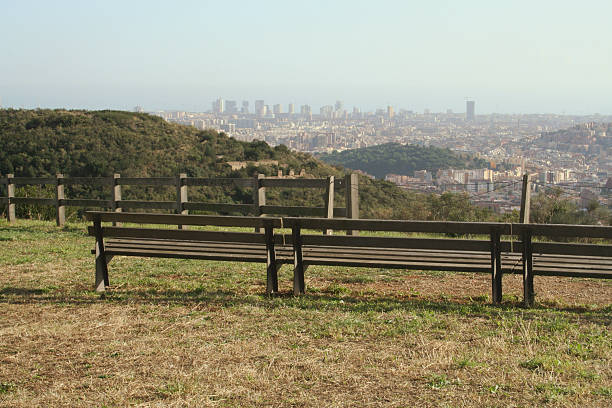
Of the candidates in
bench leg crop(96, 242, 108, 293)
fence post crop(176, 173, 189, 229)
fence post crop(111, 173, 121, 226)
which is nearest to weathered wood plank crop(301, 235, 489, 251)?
bench leg crop(96, 242, 108, 293)

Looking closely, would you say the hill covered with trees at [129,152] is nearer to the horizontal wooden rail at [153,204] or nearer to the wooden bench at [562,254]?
the horizontal wooden rail at [153,204]

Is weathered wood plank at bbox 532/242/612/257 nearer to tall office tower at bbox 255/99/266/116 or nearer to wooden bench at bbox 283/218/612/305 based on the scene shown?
wooden bench at bbox 283/218/612/305

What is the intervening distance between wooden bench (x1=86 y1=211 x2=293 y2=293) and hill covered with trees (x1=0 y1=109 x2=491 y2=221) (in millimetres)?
20335

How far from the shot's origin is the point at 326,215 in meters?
11.2

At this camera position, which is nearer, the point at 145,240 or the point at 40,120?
the point at 145,240

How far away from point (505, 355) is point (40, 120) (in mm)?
47793

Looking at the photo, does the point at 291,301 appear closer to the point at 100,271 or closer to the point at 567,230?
the point at 100,271

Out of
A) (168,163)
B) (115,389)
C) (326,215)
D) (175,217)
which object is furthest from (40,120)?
(115,389)

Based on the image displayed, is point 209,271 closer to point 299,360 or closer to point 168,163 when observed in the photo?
point 299,360

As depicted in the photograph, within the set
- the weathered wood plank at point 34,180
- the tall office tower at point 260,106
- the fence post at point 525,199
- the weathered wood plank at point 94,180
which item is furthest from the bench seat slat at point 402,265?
the tall office tower at point 260,106

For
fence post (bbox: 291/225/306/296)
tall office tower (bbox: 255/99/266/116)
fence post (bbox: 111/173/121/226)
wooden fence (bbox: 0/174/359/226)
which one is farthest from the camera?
tall office tower (bbox: 255/99/266/116)

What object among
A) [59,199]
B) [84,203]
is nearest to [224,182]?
[84,203]

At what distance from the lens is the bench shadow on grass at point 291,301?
593 cm

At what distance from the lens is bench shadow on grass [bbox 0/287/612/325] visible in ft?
19.4
